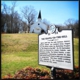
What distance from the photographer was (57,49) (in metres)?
7.61

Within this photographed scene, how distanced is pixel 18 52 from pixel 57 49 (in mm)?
1176

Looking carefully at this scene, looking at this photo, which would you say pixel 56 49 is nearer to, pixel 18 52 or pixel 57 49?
pixel 57 49

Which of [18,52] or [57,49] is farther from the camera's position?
[18,52]

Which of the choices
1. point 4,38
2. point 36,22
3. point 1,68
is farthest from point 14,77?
point 36,22

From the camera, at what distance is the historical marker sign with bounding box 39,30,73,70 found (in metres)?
7.46

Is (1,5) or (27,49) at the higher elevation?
(1,5)

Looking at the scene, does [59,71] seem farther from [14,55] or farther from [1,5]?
[1,5]

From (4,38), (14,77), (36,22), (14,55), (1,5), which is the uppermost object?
(1,5)

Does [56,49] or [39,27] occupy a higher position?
[39,27]

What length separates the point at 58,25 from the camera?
7723 mm

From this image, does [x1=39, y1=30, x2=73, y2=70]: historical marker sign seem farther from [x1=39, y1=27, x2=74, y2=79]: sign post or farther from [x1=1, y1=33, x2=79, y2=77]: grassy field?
[x1=1, y1=33, x2=79, y2=77]: grassy field

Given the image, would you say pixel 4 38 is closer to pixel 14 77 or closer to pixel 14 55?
pixel 14 55

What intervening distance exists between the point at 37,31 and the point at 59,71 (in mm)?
1357

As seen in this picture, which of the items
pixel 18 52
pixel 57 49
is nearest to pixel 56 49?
pixel 57 49
